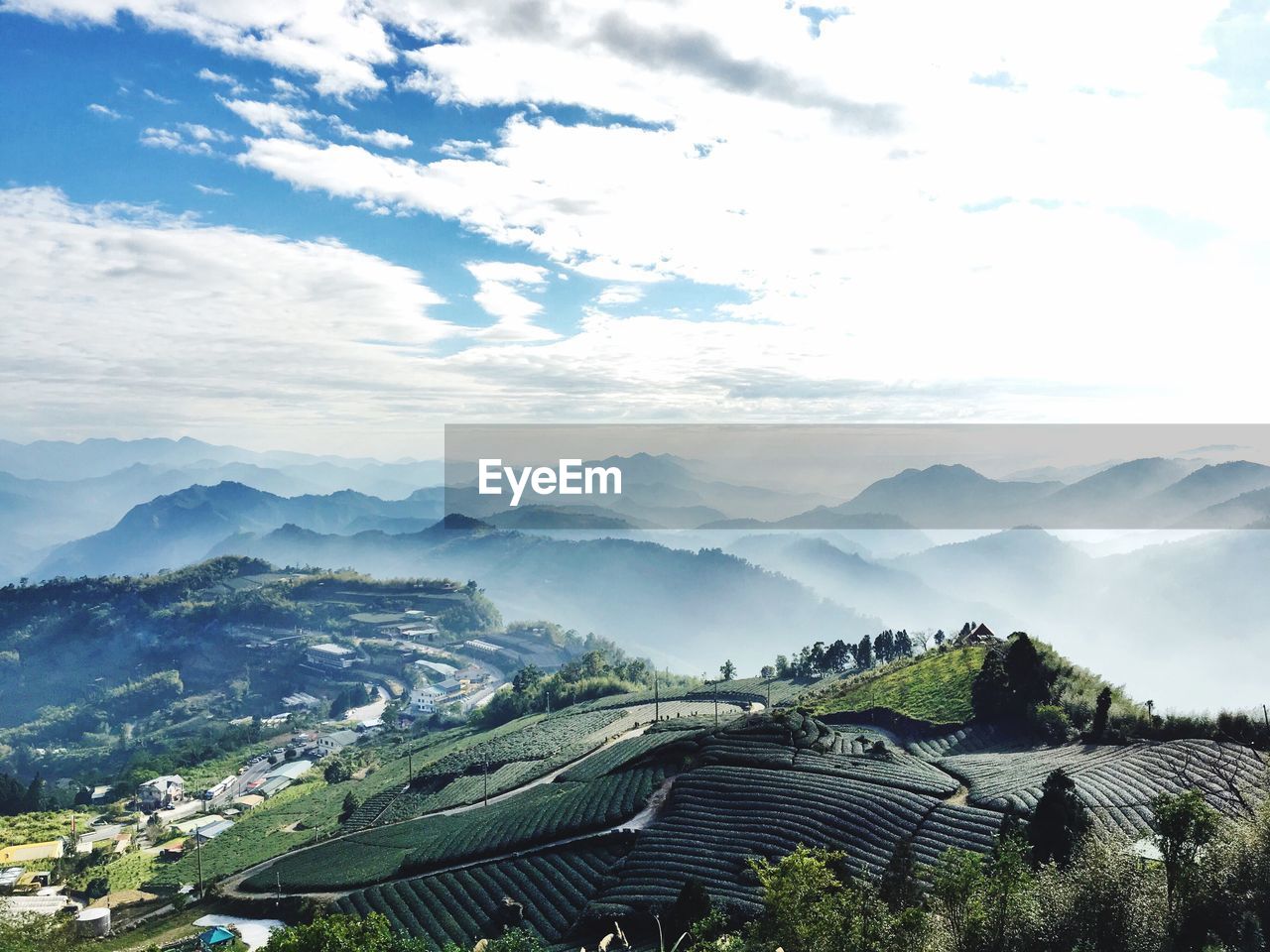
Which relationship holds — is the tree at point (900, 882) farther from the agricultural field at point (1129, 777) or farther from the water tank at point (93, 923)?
the water tank at point (93, 923)

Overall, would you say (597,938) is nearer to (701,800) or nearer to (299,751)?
(701,800)

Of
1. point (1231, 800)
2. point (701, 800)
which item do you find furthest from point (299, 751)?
point (1231, 800)

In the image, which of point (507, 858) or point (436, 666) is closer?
point (507, 858)

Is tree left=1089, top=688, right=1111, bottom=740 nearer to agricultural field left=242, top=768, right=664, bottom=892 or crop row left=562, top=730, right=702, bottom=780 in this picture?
crop row left=562, top=730, right=702, bottom=780

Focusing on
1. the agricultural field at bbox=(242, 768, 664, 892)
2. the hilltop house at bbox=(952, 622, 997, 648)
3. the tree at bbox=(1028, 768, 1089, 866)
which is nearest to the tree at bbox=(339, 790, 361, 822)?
the agricultural field at bbox=(242, 768, 664, 892)

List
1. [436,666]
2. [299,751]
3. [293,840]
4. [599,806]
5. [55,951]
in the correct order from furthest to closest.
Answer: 1. [436,666]
2. [299,751]
3. [293,840]
4. [599,806]
5. [55,951]

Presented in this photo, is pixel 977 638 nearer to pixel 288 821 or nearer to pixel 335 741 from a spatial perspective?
pixel 288 821
